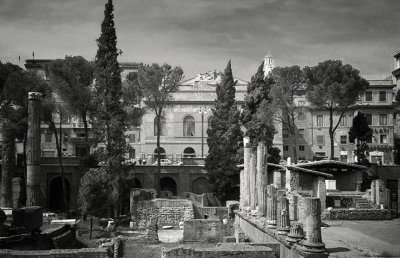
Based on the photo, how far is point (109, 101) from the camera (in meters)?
28.9

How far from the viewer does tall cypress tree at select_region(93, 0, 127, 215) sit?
94.3 ft

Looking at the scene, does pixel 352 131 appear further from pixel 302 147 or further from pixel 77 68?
pixel 77 68

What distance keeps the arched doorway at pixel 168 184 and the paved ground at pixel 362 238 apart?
60.9ft

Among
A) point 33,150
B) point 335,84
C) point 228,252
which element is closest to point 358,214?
point 228,252

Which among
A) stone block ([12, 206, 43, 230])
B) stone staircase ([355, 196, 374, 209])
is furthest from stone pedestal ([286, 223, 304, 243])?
stone staircase ([355, 196, 374, 209])

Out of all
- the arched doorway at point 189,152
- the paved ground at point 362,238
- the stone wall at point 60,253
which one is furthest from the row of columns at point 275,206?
the arched doorway at point 189,152

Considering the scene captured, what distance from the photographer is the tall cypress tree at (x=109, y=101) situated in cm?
2875

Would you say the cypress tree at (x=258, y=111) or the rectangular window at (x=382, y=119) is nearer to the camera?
the cypress tree at (x=258, y=111)

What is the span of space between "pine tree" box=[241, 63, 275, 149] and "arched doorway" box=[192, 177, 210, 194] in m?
5.77

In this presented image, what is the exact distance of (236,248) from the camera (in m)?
13.3

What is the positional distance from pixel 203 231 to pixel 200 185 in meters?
15.1

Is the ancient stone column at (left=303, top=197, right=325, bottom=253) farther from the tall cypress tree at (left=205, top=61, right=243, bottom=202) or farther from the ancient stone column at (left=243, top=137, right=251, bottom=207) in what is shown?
the tall cypress tree at (left=205, top=61, right=243, bottom=202)

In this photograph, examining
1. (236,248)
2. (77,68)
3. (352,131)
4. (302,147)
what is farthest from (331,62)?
(236,248)

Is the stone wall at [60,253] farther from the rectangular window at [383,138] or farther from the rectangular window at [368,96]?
the rectangular window at [368,96]
